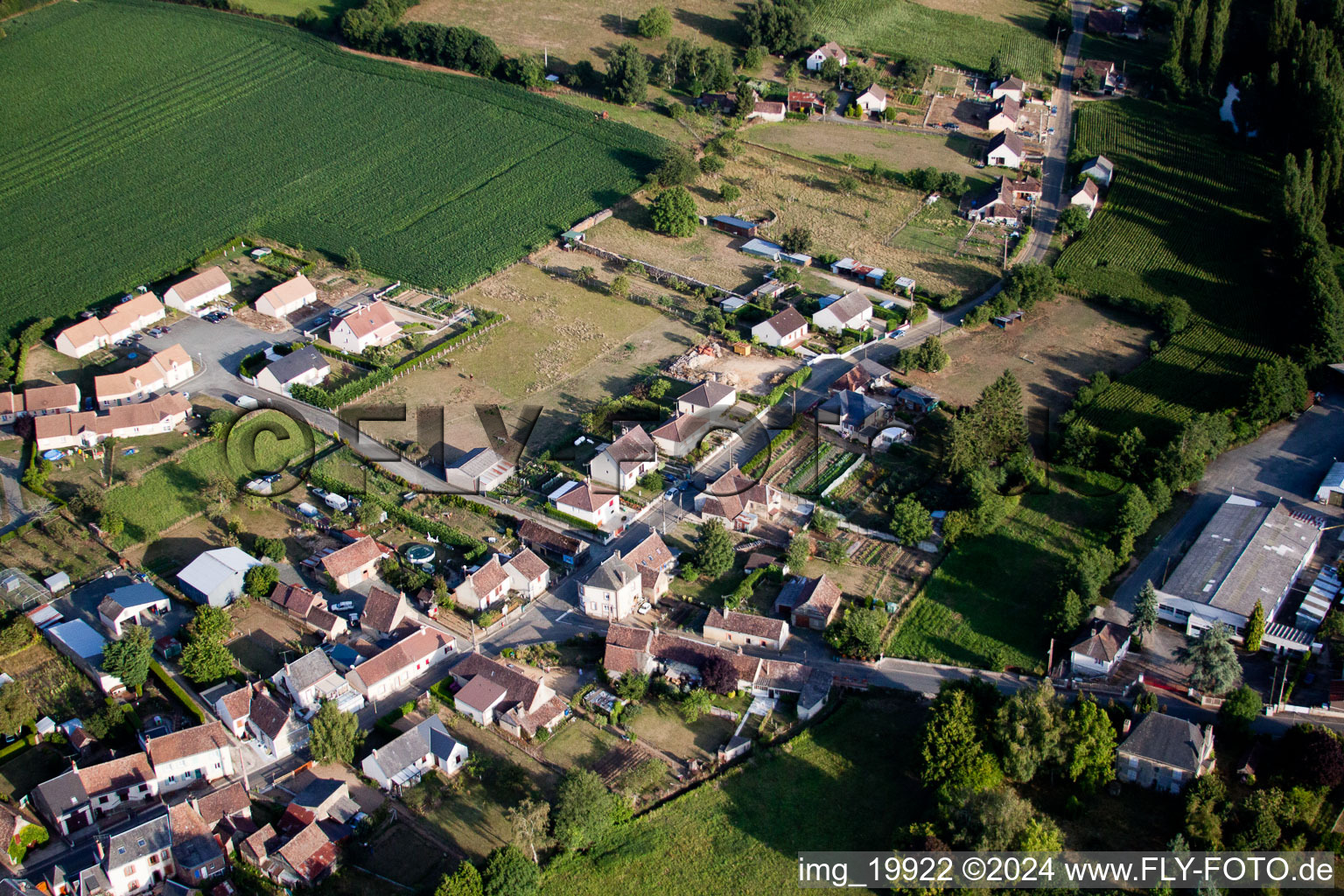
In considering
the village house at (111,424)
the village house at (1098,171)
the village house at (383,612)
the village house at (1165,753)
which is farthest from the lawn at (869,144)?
the village house at (1165,753)

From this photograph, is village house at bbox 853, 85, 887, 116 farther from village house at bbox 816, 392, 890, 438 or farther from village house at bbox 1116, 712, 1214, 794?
village house at bbox 1116, 712, 1214, 794

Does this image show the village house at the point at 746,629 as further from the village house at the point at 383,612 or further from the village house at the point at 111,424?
the village house at the point at 111,424

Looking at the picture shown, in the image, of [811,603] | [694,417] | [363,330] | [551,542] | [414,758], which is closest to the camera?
[414,758]

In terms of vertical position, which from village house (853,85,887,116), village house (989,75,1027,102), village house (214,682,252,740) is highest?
village house (989,75,1027,102)

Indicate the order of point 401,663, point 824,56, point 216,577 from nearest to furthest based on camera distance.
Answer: point 401,663, point 216,577, point 824,56

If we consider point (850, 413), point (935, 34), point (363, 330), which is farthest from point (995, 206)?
point (363, 330)

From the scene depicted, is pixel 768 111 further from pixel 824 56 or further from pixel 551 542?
pixel 551 542

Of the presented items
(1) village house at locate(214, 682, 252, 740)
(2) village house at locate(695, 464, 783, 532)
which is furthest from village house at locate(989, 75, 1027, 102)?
(1) village house at locate(214, 682, 252, 740)
